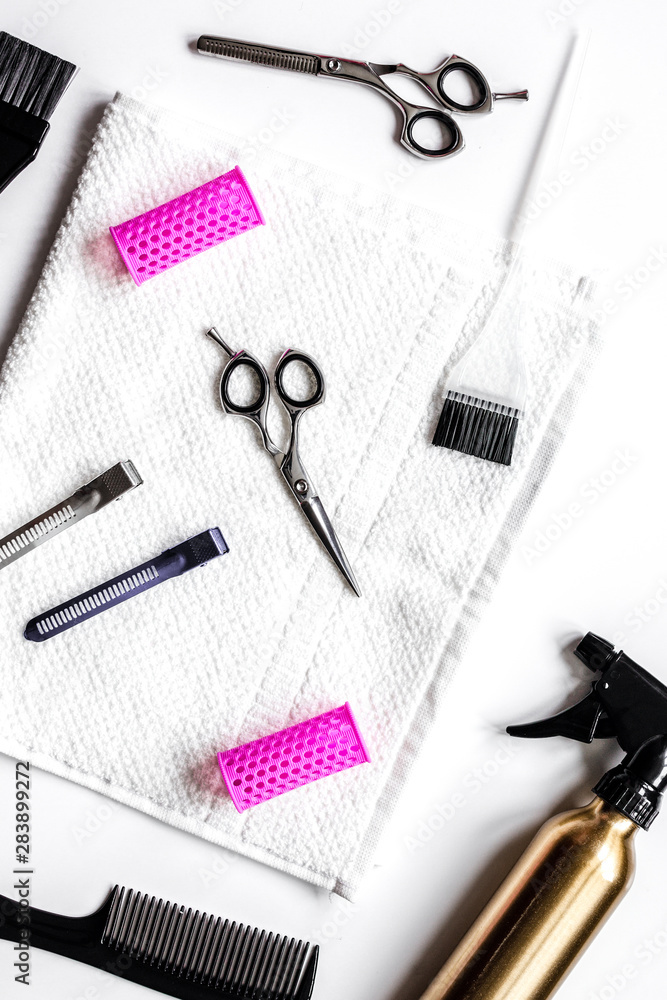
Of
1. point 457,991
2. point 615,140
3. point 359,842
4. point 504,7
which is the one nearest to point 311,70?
point 504,7

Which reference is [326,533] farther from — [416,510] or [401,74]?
[401,74]

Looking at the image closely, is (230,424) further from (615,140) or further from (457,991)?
(457,991)

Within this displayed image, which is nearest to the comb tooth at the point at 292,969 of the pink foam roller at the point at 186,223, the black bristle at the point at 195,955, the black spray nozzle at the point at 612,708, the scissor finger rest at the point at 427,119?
the black bristle at the point at 195,955

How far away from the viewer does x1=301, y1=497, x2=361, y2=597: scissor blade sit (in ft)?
2.60

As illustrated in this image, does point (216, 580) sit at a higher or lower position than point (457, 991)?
higher

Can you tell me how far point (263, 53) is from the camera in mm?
792

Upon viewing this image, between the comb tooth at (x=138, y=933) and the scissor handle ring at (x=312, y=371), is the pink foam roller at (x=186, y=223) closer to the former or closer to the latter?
the scissor handle ring at (x=312, y=371)

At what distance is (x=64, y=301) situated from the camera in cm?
79

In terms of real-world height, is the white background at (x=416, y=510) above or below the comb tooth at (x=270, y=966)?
above

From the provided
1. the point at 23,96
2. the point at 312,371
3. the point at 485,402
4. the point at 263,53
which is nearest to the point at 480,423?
the point at 485,402

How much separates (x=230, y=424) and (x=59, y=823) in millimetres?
453

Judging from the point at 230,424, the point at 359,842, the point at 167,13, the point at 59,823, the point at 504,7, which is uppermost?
the point at 504,7

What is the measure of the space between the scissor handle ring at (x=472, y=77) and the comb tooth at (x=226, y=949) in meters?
0.86

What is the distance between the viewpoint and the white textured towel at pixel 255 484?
2.62 ft
